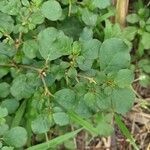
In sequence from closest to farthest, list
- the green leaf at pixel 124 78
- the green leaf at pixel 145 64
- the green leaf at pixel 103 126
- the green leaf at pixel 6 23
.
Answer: the green leaf at pixel 124 78 < the green leaf at pixel 6 23 < the green leaf at pixel 103 126 < the green leaf at pixel 145 64

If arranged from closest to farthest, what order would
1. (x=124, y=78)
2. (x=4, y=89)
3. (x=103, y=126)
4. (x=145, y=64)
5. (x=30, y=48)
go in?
(x=124, y=78) → (x=30, y=48) → (x=4, y=89) → (x=103, y=126) → (x=145, y=64)

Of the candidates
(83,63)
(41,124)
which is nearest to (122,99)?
(83,63)

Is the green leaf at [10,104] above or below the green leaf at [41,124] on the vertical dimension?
above

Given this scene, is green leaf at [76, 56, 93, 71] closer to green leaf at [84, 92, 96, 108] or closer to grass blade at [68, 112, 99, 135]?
green leaf at [84, 92, 96, 108]

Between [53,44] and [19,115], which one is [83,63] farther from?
[19,115]

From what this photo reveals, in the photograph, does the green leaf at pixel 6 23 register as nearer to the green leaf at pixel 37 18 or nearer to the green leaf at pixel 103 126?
the green leaf at pixel 37 18

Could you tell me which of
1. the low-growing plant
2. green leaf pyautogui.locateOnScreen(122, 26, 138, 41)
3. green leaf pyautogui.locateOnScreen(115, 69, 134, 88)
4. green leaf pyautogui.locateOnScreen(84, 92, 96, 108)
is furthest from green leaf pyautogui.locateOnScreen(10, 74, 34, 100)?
green leaf pyautogui.locateOnScreen(122, 26, 138, 41)

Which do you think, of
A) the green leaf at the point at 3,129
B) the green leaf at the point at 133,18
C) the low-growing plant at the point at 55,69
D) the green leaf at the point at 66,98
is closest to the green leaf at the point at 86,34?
the low-growing plant at the point at 55,69
